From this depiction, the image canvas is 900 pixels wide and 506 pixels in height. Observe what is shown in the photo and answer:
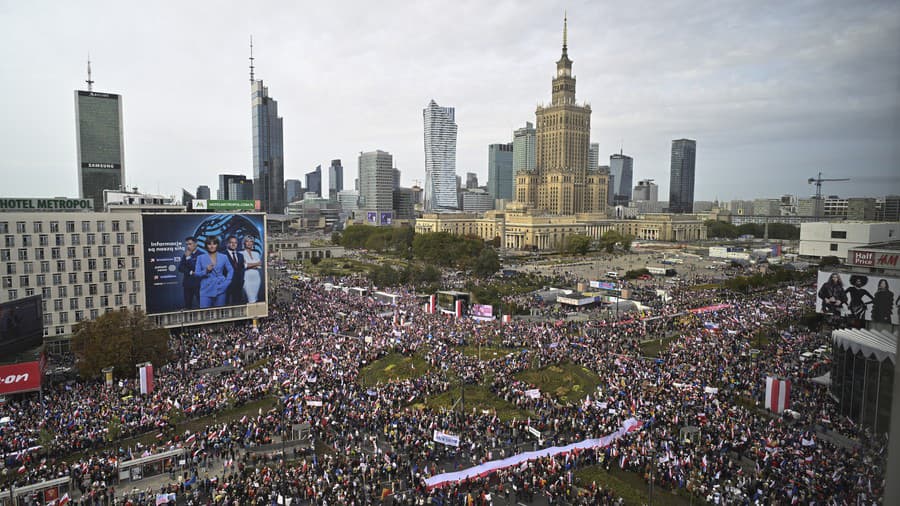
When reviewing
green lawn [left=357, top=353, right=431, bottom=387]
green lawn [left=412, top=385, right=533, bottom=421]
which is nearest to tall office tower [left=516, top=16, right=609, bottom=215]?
green lawn [left=357, top=353, right=431, bottom=387]

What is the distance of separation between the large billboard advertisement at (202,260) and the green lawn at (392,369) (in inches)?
630

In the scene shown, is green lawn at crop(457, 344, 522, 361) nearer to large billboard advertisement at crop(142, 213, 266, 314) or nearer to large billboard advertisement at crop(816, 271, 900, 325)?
large billboard advertisement at crop(816, 271, 900, 325)

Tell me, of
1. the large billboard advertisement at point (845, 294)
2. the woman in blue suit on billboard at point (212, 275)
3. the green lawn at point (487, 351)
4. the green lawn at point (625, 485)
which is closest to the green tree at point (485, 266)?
the green lawn at point (487, 351)

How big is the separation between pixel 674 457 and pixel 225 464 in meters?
16.6

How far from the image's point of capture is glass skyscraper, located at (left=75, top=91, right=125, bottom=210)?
108 metres

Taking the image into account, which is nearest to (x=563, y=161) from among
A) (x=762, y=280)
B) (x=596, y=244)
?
(x=596, y=244)

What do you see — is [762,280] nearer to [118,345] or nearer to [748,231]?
[118,345]

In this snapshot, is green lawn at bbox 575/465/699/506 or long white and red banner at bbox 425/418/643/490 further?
long white and red banner at bbox 425/418/643/490

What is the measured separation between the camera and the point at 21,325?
102 ft

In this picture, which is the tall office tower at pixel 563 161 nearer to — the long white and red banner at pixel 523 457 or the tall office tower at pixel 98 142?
the tall office tower at pixel 98 142

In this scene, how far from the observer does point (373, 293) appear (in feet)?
183

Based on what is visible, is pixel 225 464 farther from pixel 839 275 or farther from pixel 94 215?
pixel 839 275

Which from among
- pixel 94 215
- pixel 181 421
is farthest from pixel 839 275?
pixel 94 215

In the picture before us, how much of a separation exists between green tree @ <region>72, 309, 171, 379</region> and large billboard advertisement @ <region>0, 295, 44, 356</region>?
8.74ft
